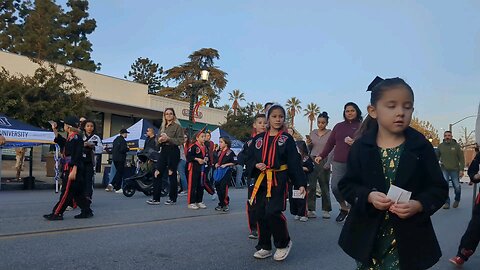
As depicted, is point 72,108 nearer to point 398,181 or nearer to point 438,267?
point 438,267

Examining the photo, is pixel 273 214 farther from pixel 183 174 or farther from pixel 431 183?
pixel 183 174

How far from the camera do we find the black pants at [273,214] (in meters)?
5.61

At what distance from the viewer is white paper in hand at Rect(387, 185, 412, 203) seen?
2828mm

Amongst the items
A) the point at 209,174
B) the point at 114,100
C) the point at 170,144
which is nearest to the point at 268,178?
the point at 170,144

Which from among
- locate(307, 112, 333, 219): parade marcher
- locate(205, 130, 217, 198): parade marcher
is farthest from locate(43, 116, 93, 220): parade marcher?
locate(307, 112, 333, 219): parade marcher

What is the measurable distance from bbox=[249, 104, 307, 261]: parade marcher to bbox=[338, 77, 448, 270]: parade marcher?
2.49m

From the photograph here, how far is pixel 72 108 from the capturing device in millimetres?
19031

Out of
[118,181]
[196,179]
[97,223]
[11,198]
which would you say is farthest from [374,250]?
[118,181]

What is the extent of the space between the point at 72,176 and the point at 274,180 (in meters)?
3.87

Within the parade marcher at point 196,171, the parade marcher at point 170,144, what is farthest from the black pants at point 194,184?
the parade marcher at point 170,144

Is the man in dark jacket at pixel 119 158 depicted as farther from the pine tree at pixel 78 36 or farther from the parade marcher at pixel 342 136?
the pine tree at pixel 78 36

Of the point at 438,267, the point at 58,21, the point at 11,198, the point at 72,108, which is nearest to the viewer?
the point at 438,267

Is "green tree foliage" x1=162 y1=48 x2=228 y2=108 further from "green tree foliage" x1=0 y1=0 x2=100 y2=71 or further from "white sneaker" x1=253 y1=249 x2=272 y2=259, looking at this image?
"white sneaker" x1=253 y1=249 x2=272 y2=259

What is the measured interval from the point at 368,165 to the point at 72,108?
17515 millimetres
